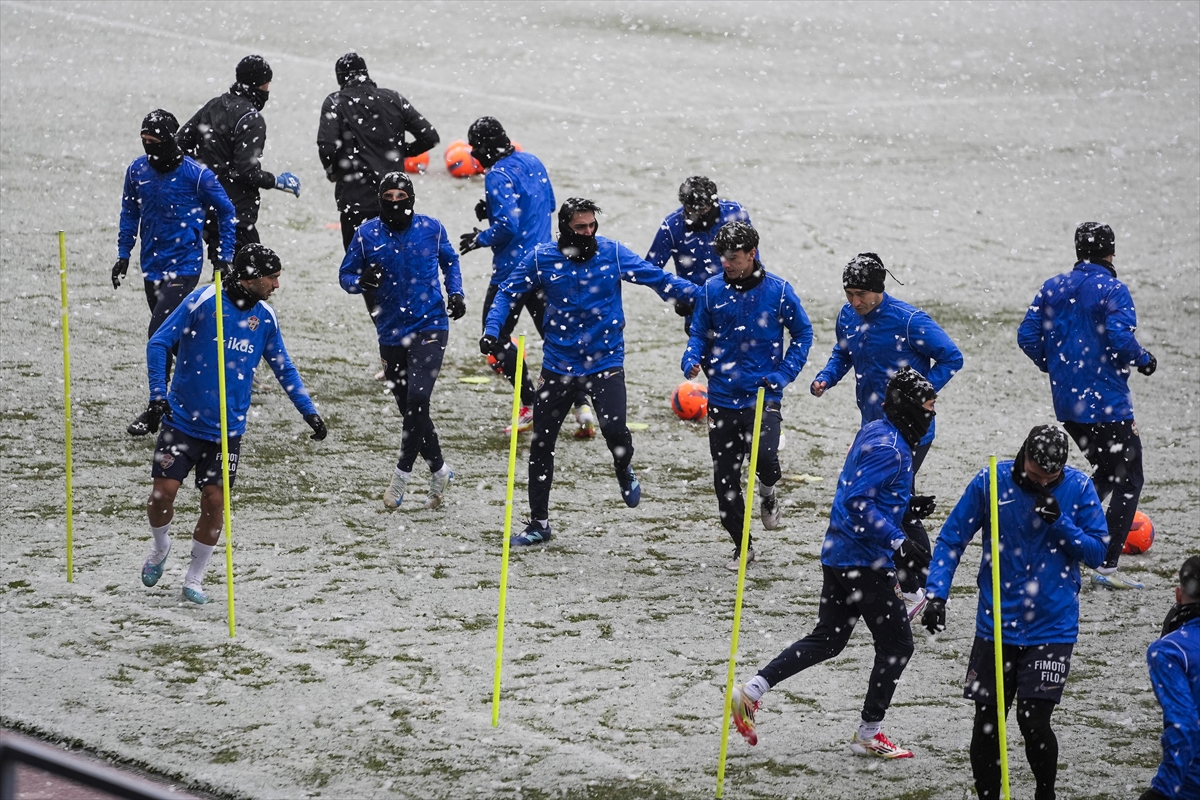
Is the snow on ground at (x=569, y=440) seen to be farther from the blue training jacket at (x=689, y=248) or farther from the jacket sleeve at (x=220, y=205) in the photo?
the blue training jacket at (x=689, y=248)

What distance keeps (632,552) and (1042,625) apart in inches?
136

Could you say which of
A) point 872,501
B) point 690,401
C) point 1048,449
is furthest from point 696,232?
point 1048,449

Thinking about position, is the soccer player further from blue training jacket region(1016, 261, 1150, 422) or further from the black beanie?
the black beanie

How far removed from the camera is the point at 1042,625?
221 inches

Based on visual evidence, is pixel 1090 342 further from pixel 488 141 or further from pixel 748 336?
pixel 488 141

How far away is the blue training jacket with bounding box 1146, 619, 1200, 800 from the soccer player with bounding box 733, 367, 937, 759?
1.31m

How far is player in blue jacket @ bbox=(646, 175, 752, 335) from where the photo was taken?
913 cm

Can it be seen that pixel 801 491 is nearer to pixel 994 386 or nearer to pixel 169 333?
pixel 994 386

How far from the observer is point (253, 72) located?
10523 mm

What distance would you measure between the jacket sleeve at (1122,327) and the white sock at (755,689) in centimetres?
337

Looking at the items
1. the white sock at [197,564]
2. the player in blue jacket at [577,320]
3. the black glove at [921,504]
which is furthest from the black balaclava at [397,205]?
the black glove at [921,504]

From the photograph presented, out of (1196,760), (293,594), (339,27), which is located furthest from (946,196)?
(1196,760)

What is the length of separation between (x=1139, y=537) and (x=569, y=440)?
405 centimetres

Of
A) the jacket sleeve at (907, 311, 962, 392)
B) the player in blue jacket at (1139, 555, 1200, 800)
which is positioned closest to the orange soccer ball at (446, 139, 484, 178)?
the jacket sleeve at (907, 311, 962, 392)
